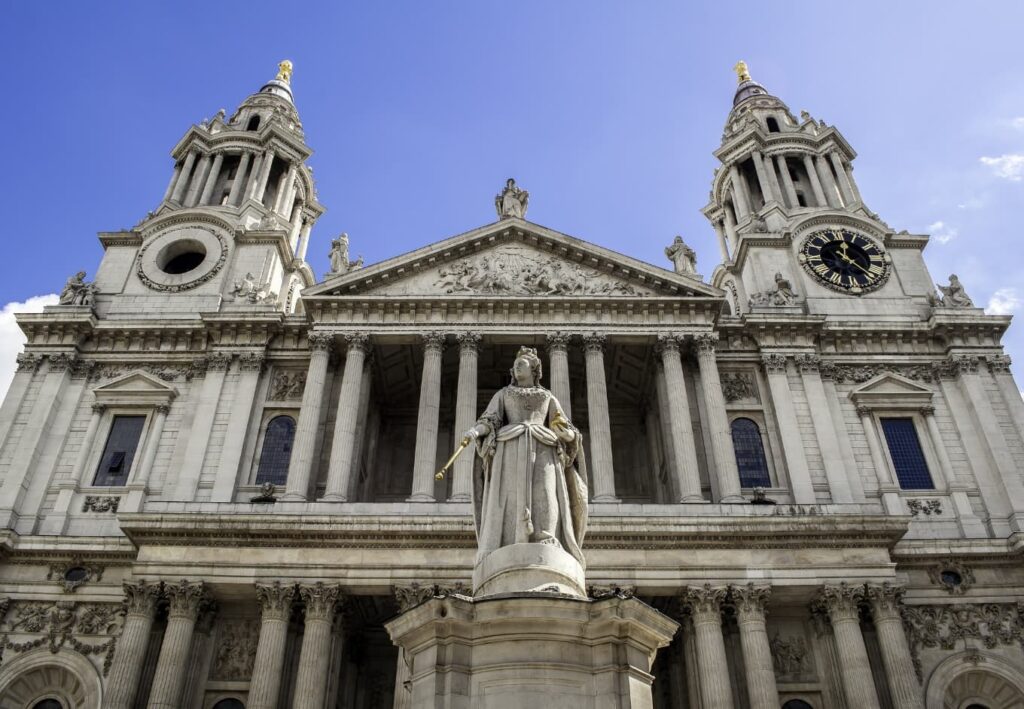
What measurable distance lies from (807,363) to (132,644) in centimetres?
2346

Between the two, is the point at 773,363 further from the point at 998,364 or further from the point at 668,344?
the point at 998,364

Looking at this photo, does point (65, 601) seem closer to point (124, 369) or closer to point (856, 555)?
point (124, 369)

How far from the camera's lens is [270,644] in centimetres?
2228

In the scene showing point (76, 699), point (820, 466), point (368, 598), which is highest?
point (820, 466)

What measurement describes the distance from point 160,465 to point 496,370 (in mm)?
12457

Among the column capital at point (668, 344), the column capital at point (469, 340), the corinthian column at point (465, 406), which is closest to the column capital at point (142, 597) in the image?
the corinthian column at point (465, 406)

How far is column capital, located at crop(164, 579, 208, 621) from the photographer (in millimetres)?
22953

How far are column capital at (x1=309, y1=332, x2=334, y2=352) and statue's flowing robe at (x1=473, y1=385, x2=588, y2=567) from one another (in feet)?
64.1

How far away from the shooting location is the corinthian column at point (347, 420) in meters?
26.1

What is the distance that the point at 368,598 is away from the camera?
24.8 meters

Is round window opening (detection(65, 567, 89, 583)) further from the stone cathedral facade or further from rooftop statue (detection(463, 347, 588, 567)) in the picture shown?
rooftop statue (detection(463, 347, 588, 567))

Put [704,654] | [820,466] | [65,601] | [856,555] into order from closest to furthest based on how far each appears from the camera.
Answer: [704,654]
[856,555]
[65,601]
[820,466]

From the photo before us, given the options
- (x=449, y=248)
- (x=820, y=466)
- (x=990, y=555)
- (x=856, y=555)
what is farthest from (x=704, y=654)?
(x=449, y=248)

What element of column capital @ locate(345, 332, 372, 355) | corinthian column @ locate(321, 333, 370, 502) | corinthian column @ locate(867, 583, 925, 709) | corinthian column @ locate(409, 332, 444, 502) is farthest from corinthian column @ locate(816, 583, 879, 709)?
column capital @ locate(345, 332, 372, 355)
